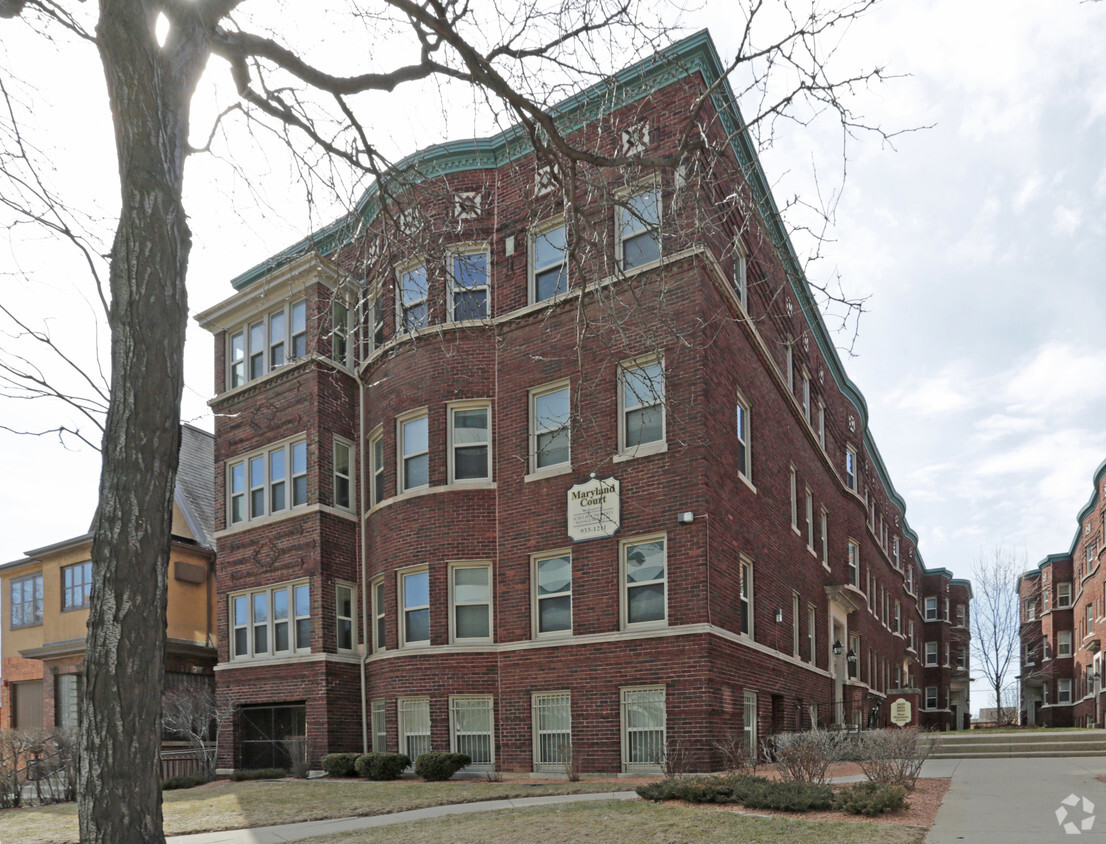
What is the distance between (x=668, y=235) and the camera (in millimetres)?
7492

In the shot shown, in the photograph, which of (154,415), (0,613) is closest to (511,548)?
(154,415)

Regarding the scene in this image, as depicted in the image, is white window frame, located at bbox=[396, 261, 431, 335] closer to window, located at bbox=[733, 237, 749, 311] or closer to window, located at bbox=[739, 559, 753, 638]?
window, located at bbox=[733, 237, 749, 311]

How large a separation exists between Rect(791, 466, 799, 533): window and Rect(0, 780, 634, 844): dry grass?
11029 mm

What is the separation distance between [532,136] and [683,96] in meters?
11.3

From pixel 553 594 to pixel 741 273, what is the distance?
325 inches

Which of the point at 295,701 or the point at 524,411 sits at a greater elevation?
the point at 524,411

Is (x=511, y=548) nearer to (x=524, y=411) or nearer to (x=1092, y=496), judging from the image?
(x=524, y=411)

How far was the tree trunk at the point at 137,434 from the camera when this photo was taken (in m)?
4.79

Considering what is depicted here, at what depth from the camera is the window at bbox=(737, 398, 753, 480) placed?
19.8 metres

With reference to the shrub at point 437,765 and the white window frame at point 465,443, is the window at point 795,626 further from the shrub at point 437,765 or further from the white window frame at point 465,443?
the shrub at point 437,765

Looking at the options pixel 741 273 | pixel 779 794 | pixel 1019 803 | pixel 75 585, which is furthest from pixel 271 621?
pixel 1019 803

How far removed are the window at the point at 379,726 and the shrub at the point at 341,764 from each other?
1.07m

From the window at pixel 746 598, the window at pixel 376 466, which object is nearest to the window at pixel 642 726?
the window at pixel 746 598

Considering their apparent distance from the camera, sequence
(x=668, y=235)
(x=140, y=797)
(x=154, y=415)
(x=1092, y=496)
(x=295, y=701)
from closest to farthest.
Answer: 1. (x=140, y=797)
2. (x=154, y=415)
3. (x=668, y=235)
4. (x=295, y=701)
5. (x=1092, y=496)
